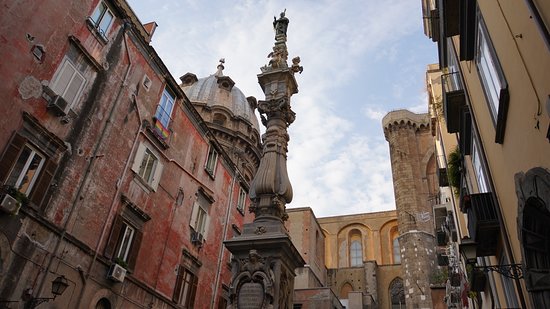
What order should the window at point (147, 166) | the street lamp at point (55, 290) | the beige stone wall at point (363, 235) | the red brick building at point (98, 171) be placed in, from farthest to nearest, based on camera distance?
the beige stone wall at point (363, 235), the window at point (147, 166), the red brick building at point (98, 171), the street lamp at point (55, 290)

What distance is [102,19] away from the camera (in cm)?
1425

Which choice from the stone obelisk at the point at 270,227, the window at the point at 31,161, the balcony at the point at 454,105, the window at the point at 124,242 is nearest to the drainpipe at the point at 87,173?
the window at the point at 31,161

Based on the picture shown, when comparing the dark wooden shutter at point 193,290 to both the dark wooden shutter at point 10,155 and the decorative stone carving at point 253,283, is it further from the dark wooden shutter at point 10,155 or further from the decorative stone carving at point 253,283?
the decorative stone carving at point 253,283

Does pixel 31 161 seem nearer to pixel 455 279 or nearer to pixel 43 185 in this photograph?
pixel 43 185

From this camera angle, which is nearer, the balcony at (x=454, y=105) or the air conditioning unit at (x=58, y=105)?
the balcony at (x=454, y=105)

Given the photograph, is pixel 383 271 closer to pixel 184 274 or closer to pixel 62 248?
pixel 184 274

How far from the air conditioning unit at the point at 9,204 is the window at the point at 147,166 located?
4975 millimetres

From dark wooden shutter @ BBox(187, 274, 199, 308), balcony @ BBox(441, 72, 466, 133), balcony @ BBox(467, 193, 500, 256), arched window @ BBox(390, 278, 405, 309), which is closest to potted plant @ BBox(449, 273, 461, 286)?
balcony @ BBox(441, 72, 466, 133)

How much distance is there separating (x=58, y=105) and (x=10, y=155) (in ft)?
6.35

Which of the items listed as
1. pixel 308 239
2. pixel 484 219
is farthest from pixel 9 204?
pixel 308 239

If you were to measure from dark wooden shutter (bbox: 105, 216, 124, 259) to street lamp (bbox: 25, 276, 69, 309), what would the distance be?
2.06 metres

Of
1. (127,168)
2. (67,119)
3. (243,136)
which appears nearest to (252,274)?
(67,119)

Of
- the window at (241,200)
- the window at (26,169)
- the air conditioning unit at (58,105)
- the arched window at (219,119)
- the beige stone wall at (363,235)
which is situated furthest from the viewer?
the beige stone wall at (363,235)

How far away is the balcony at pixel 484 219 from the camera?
28.5ft
